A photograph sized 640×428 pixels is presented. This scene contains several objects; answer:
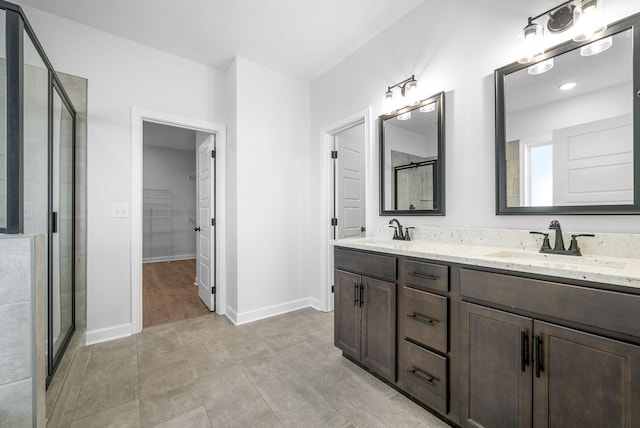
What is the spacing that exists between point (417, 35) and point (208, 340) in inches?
123

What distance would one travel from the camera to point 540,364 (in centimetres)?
110

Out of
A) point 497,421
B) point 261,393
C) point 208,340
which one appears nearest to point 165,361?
point 208,340

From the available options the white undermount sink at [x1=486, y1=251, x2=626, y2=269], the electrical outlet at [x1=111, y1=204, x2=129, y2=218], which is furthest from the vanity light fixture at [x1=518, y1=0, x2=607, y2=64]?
the electrical outlet at [x1=111, y1=204, x2=129, y2=218]

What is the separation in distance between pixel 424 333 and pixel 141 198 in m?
2.69

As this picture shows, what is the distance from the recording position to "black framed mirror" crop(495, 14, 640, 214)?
132 cm

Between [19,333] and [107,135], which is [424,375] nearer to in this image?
[19,333]

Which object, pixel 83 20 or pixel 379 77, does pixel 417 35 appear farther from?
pixel 83 20

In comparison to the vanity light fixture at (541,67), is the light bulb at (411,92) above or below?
above

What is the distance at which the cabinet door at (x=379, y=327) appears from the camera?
1710mm

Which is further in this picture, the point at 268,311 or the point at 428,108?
the point at 268,311

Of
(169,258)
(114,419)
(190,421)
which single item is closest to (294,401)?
(190,421)

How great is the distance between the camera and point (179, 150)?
A: 6781 mm

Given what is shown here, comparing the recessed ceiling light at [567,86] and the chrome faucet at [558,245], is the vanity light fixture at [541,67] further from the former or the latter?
the chrome faucet at [558,245]

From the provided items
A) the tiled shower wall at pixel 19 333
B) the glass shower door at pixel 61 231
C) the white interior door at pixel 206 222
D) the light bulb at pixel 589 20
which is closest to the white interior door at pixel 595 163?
the light bulb at pixel 589 20
